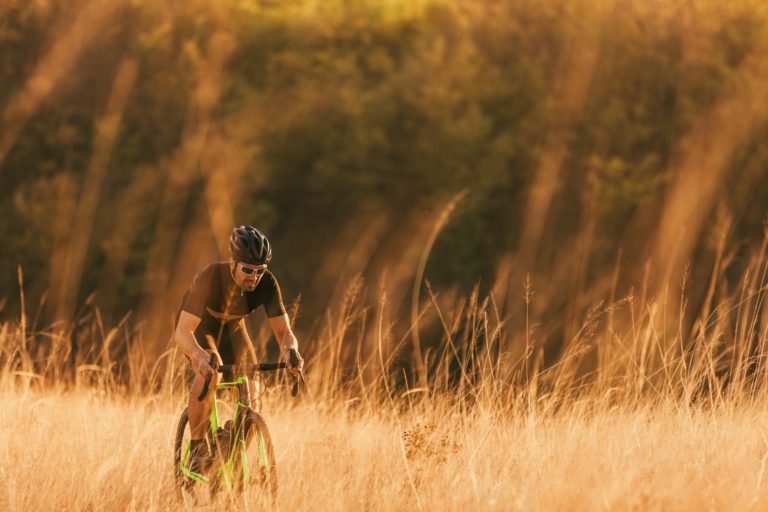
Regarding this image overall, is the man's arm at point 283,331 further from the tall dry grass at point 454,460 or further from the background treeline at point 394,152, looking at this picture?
the background treeline at point 394,152

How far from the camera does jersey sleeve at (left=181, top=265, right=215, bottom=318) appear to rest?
477cm

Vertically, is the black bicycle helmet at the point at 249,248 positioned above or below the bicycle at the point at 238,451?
above

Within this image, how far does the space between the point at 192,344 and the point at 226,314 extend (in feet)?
1.18

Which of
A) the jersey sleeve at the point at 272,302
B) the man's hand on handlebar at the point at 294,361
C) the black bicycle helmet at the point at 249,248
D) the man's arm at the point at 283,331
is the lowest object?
the man's hand on handlebar at the point at 294,361

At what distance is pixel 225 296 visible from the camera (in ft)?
15.9

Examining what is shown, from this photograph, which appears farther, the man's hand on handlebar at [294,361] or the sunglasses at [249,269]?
the sunglasses at [249,269]

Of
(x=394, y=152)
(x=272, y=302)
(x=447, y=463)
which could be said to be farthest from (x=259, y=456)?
(x=394, y=152)

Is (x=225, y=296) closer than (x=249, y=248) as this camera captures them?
No

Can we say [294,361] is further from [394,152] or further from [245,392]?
[394,152]

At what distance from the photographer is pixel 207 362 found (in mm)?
4414

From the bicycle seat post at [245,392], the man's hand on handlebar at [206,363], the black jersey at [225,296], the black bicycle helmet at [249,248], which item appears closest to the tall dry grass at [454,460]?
the bicycle seat post at [245,392]

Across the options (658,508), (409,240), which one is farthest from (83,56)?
(658,508)

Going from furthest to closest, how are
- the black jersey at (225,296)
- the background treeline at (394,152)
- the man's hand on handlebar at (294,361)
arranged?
1. the background treeline at (394,152)
2. the black jersey at (225,296)
3. the man's hand on handlebar at (294,361)

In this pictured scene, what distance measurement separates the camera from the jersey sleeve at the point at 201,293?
188 inches
